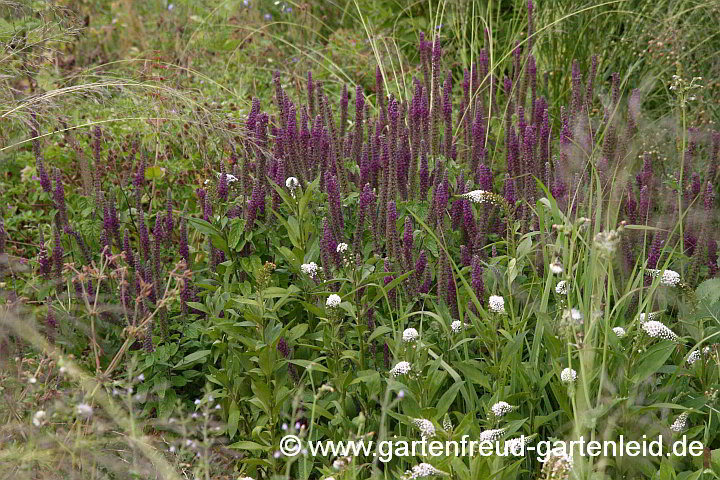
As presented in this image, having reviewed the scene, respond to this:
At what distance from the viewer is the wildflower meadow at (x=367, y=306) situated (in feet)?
7.61

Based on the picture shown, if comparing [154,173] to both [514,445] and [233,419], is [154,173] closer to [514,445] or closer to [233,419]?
[233,419]

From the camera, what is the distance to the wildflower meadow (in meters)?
2.32

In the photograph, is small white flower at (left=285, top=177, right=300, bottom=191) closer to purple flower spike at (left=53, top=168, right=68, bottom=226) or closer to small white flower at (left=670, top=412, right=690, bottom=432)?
purple flower spike at (left=53, top=168, right=68, bottom=226)

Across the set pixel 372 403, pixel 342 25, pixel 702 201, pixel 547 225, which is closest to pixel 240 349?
pixel 372 403

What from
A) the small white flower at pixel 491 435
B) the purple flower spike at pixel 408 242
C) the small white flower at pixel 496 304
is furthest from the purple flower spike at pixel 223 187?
the small white flower at pixel 491 435

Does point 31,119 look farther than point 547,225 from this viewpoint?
Yes

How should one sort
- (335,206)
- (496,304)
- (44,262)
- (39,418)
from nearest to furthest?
1. (39,418)
2. (496,304)
3. (335,206)
4. (44,262)

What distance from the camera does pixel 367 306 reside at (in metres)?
2.66

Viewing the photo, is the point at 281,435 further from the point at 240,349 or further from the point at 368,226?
the point at 368,226

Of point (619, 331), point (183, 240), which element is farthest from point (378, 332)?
point (183, 240)

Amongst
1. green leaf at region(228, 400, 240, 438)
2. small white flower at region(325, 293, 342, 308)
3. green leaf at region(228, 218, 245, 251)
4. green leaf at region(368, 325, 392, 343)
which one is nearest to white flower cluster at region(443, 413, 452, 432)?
green leaf at region(368, 325, 392, 343)

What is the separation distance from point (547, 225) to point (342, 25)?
14.6ft

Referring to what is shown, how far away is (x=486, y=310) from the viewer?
2707 mm

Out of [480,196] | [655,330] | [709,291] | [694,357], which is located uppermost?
[480,196]
